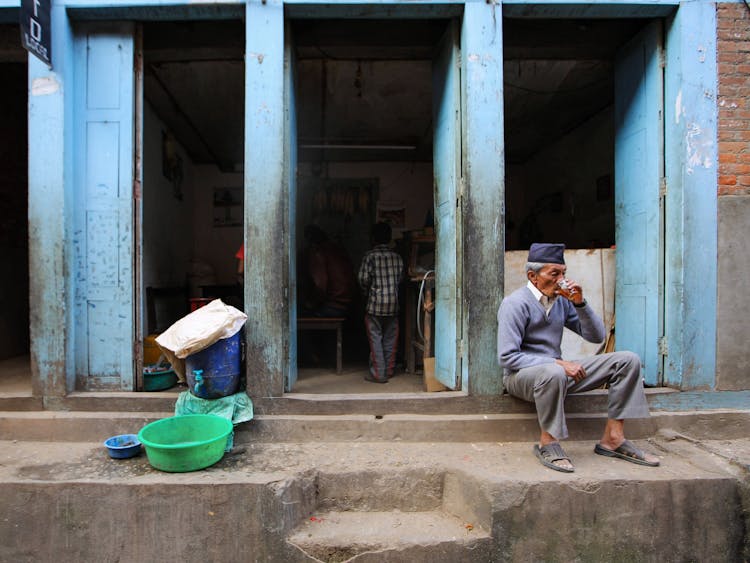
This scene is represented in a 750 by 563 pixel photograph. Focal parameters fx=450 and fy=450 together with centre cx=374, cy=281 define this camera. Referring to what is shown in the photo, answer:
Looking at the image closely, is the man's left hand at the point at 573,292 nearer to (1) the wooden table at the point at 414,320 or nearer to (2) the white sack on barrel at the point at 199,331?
(1) the wooden table at the point at 414,320

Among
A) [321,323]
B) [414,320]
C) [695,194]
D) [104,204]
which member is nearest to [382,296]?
[414,320]

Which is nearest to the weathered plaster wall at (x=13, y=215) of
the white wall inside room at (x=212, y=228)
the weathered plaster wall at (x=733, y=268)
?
the white wall inside room at (x=212, y=228)

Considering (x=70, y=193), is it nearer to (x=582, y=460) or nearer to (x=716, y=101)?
(x=582, y=460)

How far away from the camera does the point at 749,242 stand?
12.5ft

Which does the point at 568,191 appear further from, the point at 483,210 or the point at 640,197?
the point at 483,210

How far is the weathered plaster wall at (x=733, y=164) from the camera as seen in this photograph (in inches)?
149

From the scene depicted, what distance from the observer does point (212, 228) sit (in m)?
8.55

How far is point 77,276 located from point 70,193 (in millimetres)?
703

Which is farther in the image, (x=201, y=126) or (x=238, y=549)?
(x=201, y=126)

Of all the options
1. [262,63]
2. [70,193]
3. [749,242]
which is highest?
[262,63]

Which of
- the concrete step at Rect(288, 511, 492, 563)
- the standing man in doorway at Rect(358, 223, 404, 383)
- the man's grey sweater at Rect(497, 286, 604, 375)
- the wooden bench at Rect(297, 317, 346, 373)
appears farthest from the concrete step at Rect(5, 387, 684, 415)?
the wooden bench at Rect(297, 317, 346, 373)

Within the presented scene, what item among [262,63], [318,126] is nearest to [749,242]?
[262,63]

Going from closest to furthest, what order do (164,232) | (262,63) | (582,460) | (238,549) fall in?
(238,549) < (582,460) < (262,63) < (164,232)

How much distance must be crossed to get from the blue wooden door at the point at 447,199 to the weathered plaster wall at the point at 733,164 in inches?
86.7
